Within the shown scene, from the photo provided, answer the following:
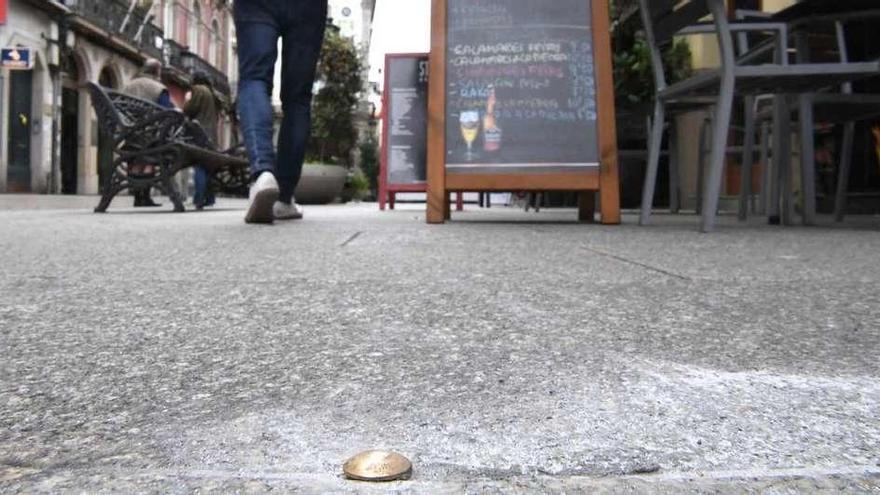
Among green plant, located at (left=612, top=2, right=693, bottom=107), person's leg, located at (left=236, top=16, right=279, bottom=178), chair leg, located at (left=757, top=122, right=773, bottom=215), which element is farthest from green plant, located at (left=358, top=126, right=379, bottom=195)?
person's leg, located at (left=236, top=16, right=279, bottom=178)

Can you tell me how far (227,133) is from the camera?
99.1ft

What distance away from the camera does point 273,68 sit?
3.44 m

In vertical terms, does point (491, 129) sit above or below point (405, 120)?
below

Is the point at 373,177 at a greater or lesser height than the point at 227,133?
lesser

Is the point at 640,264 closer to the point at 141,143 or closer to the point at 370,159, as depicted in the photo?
the point at 141,143

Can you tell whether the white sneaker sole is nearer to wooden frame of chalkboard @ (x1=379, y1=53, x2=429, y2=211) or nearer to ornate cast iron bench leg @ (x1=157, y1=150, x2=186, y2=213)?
ornate cast iron bench leg @ (x1=157, y1=150, x2=186, y2=213)

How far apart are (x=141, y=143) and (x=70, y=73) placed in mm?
15146

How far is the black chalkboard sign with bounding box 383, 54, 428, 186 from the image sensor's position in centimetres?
685

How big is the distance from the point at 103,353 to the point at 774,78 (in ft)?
9.45

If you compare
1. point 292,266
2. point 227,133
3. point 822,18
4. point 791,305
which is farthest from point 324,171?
point 227,133

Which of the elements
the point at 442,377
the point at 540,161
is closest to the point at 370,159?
the point at 540,161

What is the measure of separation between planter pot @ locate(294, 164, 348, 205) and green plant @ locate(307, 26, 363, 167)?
21.6 ft

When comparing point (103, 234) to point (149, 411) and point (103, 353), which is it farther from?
point (149, 411)

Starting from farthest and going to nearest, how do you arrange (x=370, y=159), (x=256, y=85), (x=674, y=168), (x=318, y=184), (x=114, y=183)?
1. (x=370, y=159)
2. (x=318, y=184)
3. (x=674, y=168)
4. (x=114, y=183)
5. (x=256, y=85)
